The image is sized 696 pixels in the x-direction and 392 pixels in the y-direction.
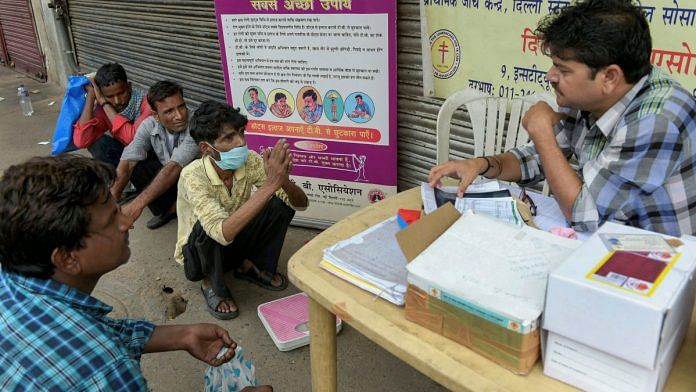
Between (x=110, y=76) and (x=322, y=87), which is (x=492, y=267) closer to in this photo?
(x=322, y=87)

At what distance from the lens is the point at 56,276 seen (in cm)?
133

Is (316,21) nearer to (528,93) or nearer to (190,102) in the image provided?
(528,93)

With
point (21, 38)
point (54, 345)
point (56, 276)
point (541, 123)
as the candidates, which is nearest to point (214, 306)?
point (56, 276)

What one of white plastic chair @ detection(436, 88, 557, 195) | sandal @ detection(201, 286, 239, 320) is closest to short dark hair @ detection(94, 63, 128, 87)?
sandal @ detection(201, 286, 239, 320)

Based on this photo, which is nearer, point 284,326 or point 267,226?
point 284,326

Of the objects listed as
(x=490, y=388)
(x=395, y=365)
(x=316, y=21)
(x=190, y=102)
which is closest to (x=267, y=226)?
(x=395, y=365)

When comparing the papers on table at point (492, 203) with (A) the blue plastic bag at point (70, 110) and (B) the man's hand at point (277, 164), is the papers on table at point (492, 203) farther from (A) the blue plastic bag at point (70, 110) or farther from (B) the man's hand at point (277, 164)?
(A) the blue plastic bag at point (70, 110)

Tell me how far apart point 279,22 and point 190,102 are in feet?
7.12

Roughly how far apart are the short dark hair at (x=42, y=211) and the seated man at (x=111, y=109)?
247 cm

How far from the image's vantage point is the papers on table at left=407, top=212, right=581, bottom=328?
968 millimetres

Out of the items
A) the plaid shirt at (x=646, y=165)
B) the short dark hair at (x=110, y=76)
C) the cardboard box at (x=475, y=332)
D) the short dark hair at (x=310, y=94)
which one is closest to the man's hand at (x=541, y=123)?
the plaid shirt at (x=646, y=165)

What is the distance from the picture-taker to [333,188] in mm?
3289

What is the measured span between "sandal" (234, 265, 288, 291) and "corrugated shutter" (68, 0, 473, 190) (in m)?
1.05

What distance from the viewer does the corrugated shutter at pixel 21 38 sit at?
8391 millimetres
